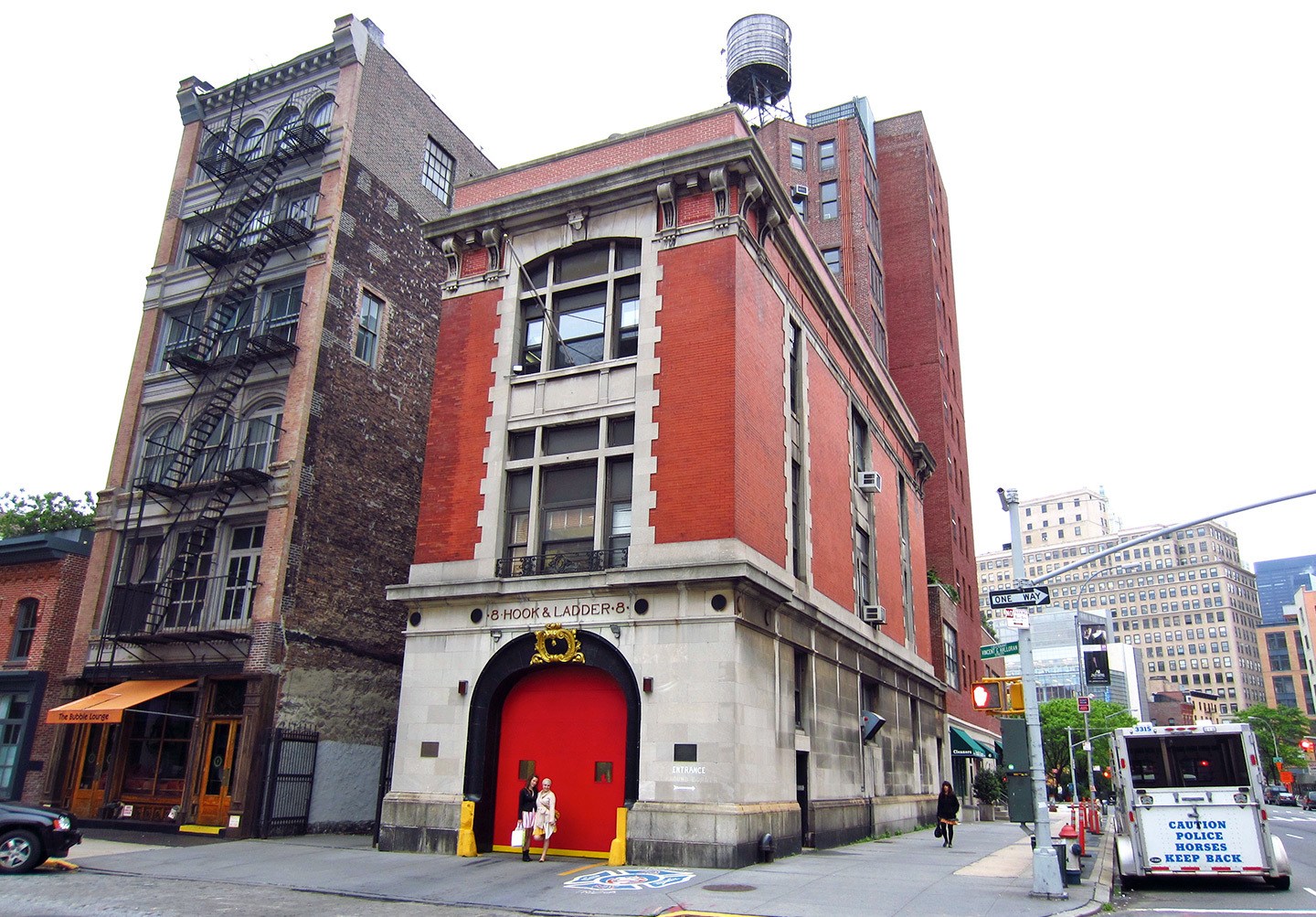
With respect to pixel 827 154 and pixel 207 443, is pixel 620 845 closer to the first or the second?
pixel 207 443

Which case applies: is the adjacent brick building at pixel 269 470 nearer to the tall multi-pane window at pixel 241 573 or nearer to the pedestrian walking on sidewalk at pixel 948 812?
the tall multi-pane window at pixel 241 573

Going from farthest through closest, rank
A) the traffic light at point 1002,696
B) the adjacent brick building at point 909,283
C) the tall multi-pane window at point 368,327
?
the adjacent brick building at point 909,283 < the tall multi-pane window at point 368,327 < the traffic light at point 1002,696

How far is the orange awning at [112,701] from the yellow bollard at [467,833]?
10.3 m

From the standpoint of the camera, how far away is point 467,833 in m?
19.3

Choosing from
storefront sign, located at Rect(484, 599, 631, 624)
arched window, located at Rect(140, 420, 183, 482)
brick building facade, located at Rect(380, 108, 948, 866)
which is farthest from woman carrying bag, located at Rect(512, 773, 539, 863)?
arched window, located at Rect(140, 420, 183, 482)

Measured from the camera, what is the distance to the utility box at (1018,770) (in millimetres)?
14695

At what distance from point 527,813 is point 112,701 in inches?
533

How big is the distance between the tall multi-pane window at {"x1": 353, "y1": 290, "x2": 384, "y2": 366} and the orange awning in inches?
430

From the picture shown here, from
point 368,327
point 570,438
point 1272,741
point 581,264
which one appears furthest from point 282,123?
point 1272,741

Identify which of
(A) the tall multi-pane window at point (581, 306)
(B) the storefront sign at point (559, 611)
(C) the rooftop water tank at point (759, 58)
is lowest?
(B) the storefront sign at point (559, 611)

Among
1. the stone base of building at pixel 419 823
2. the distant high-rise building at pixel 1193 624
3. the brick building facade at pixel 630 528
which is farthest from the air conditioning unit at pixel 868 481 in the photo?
the distant high-rise building at pixel 1193 624

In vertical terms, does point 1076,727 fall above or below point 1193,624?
below

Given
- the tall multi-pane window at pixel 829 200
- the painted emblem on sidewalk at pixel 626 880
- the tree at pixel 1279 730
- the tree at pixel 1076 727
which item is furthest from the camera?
the tree at pixel 1279 730

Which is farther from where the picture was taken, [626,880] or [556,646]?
[556,646]
